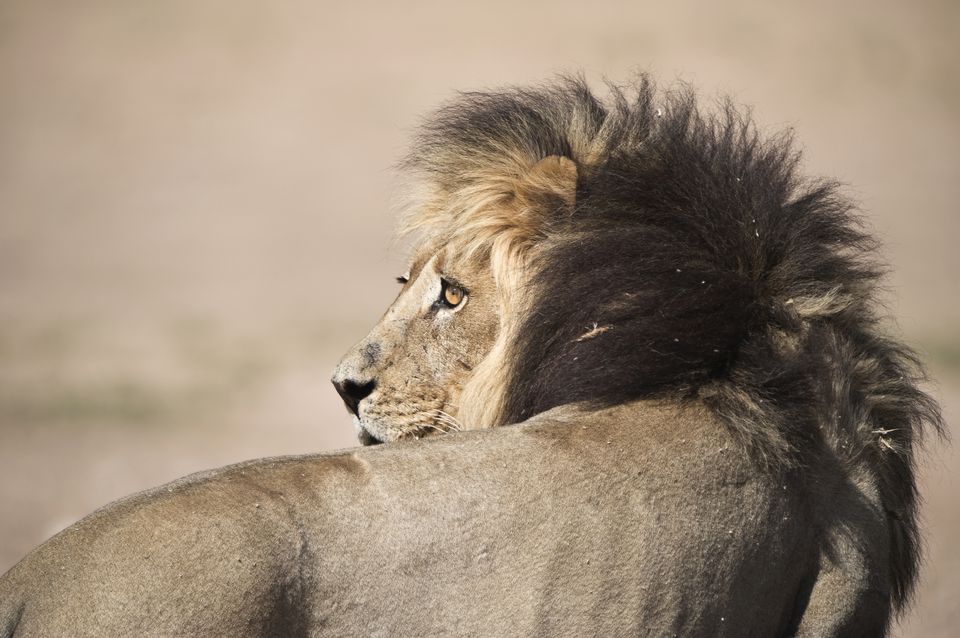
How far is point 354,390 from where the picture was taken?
3975 millimetres

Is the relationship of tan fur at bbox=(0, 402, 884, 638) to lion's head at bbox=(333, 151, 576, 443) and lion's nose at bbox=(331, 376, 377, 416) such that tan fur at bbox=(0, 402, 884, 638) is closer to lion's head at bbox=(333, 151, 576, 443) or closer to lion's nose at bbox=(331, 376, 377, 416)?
lion's head at bbox=(333, 151, 576, 443)

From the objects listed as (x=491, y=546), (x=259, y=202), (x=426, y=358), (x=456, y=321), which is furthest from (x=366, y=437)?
(x=259, y=202)

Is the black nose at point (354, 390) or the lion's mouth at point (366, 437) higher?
the black nose at point (354, 390)

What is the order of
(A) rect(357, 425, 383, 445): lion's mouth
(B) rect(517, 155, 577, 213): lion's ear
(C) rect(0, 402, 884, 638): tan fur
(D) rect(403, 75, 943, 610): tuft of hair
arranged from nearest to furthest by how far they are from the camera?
(C) rect(0, 402, 884, 638): tan fur < (D) rect(403, 75, 943, 610): tuft of hair < (B) rect(517, 155, 577, 213): lion's ear < (A) rect(357, 425, 383, 445): lion's mouth

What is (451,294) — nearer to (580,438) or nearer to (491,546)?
(580,438)

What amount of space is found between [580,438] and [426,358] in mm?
1053

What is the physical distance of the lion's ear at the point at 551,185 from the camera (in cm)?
376

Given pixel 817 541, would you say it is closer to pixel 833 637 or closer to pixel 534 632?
pixel 833 637

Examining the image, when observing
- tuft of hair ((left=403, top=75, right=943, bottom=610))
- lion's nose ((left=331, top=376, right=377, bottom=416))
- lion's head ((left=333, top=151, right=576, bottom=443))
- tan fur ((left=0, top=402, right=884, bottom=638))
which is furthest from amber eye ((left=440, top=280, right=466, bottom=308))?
tan fur ((left=0, top=402, right=884, bottom=638))

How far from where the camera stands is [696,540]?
2.96 m

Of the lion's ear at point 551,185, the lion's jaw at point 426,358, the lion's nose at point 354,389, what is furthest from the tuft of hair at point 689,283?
the lion's nose at point 354,389

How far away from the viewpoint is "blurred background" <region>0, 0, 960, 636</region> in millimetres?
11891

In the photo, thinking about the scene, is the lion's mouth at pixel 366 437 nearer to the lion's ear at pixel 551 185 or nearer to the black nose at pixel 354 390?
the black nose at pixel 354 390

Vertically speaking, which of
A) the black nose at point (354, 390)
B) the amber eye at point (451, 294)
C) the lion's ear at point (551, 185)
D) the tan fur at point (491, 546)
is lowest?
the tan fur at point (491, 546)
